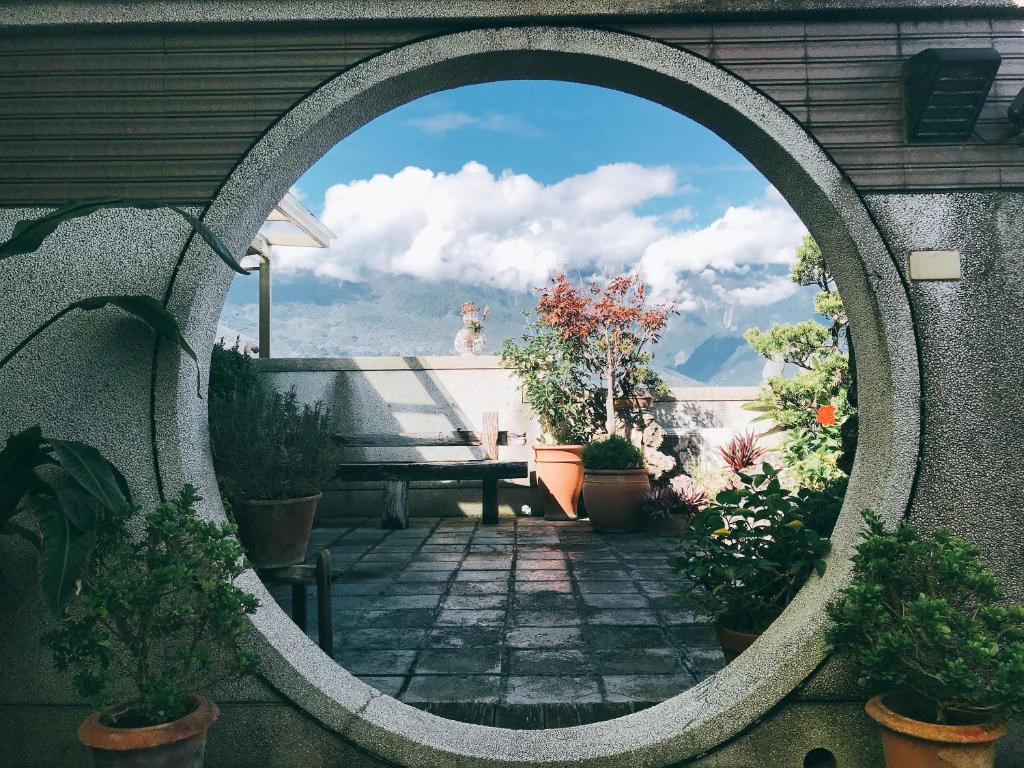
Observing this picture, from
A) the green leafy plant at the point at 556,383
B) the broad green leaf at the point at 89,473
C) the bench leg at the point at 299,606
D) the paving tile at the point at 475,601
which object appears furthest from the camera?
the green leafy plant at the point at 556,383

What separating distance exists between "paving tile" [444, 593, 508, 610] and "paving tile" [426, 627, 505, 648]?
1.25 feet

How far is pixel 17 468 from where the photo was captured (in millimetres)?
2135

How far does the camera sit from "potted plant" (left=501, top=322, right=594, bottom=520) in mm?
7234

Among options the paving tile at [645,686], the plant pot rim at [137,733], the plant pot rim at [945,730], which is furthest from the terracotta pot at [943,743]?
the plant pot rim at [137,733]

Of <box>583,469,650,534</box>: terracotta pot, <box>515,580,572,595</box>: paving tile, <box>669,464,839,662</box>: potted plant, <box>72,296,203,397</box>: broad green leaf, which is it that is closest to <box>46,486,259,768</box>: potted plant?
<box>72,296,203,397</box>: broad green leaf

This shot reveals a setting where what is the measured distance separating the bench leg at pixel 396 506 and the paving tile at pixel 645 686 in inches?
156

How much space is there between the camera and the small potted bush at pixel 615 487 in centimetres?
663

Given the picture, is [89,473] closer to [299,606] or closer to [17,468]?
[17,468]

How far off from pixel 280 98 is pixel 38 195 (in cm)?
95

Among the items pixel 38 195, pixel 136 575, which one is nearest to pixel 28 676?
pixel 136 575

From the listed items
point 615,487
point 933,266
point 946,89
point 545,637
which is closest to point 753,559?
point 933,266

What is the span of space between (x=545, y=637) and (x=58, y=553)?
244 centimetres

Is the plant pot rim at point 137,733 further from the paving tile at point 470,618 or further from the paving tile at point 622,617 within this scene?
the paving tile at point 622,617

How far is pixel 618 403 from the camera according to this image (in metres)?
7.41
